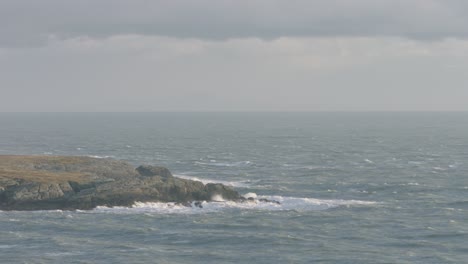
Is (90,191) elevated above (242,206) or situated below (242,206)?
above

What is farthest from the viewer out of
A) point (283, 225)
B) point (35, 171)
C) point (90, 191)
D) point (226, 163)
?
point (226, 163)

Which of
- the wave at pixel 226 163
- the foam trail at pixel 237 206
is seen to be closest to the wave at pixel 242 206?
the foam trail at pixel 237 206

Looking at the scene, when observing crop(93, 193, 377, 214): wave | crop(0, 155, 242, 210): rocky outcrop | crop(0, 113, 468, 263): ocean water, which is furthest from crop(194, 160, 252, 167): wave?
crop(93, 193, 377, 214): wave

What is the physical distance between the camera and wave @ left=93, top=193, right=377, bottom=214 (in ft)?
288

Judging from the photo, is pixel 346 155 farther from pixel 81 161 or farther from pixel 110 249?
pixel 110 249

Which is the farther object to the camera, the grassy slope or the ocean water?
the grassy slope

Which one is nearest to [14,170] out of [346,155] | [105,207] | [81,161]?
[81,161]

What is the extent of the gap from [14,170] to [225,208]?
37.4 meters

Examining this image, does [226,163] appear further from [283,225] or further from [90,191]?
[283,225]

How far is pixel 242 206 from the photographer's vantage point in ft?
299

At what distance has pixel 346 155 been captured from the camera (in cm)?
16150

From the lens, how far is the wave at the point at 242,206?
87750 mm

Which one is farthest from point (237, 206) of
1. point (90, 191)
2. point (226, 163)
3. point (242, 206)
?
point (226, 163)

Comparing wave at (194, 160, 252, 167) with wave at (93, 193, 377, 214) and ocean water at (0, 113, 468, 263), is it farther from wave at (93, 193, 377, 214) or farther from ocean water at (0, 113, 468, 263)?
wave at (93, 193, 377, 214)
